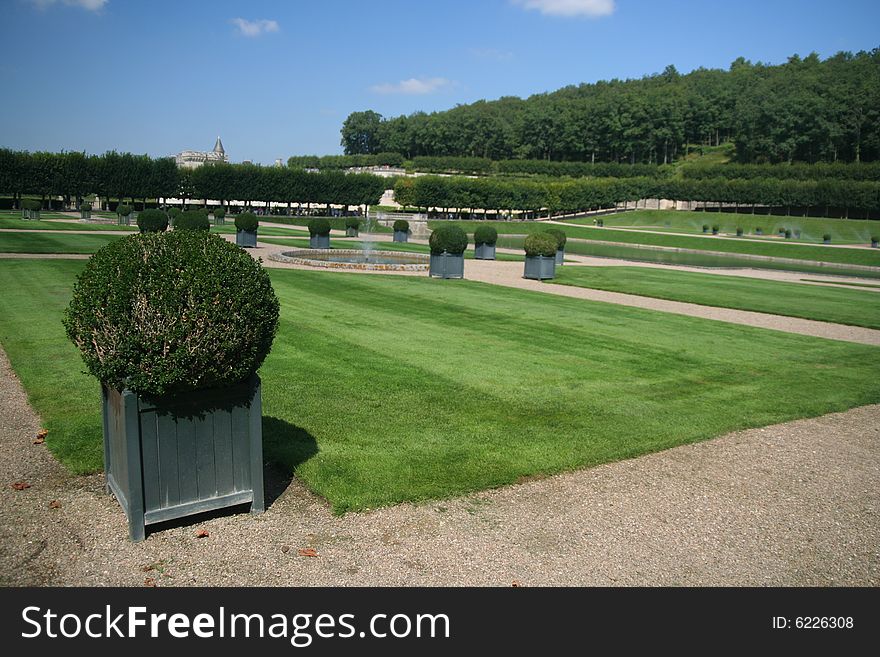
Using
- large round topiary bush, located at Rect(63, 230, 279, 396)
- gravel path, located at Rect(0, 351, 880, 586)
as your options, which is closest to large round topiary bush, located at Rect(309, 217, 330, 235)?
gravel path, located at Rect(0, 351, 880, 586)

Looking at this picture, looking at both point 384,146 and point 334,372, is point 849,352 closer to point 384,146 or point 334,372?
point 334,372

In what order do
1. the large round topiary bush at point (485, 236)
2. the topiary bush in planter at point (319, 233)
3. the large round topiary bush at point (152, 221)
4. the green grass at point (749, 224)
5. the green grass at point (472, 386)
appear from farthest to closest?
the green grass at point (749, 224) < the topiary bush in planter at point (319, 233) < the large round topiary bush at point (485, 236) < the large round topiary bush at point (152, 221) < the green grass at point (472, 386)

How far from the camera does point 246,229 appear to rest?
31.4 meters

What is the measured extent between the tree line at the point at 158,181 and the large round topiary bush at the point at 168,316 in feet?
218

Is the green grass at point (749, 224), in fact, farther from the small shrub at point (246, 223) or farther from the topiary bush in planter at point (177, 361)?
the topiary bush in planter at point (177, 361)

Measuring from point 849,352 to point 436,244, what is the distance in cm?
1204

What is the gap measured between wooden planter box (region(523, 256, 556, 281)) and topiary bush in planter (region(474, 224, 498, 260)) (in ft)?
23.7

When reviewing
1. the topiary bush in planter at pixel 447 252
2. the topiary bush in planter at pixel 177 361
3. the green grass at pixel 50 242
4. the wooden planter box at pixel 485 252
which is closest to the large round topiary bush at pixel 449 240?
the topiary bush in planter at pixel 447 252

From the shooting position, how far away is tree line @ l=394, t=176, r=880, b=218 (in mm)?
81312

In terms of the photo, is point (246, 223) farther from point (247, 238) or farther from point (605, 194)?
point (605, 194)

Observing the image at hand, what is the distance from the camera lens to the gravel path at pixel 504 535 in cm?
484

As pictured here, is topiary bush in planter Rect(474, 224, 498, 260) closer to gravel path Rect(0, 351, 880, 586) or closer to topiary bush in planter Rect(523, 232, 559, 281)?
topiary bush in planter Rect(523, 232, 559, 281)
